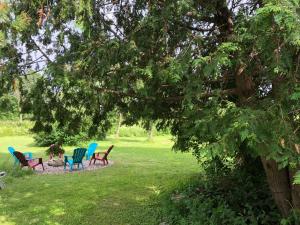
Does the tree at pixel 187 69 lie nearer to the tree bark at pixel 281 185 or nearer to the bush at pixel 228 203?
the tree bark at pixel 281 185

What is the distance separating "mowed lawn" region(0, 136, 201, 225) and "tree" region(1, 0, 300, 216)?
202 centimetres

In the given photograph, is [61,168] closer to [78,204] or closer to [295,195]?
[78,204]

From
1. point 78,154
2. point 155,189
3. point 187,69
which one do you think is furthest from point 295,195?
point 78,154

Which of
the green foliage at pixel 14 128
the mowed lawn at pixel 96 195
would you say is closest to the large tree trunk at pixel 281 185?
the mowed lawn at pixel 96 195

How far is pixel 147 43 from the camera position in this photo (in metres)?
4.47

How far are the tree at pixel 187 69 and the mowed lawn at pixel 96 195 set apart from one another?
2021 millimetres

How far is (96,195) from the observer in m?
9.11

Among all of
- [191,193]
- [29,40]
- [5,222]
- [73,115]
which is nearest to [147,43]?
[29,40]

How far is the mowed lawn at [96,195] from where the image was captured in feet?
23.7

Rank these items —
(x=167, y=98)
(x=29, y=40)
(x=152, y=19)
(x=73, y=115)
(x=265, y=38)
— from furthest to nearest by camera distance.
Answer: (x=73, y=115) → (x=167, y=98) → (x=29, y=40) → (x=152, y=19) → (x=265, y=38)

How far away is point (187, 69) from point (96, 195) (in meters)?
5.98

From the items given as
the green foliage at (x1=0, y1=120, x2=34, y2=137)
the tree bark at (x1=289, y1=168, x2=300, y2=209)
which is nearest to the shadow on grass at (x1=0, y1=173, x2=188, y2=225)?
the tree bark at (x1=289, y1=168, x2=300, y2=209)

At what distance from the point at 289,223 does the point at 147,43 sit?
8.63 feet

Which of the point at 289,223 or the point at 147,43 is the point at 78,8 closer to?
the point at 147,43
